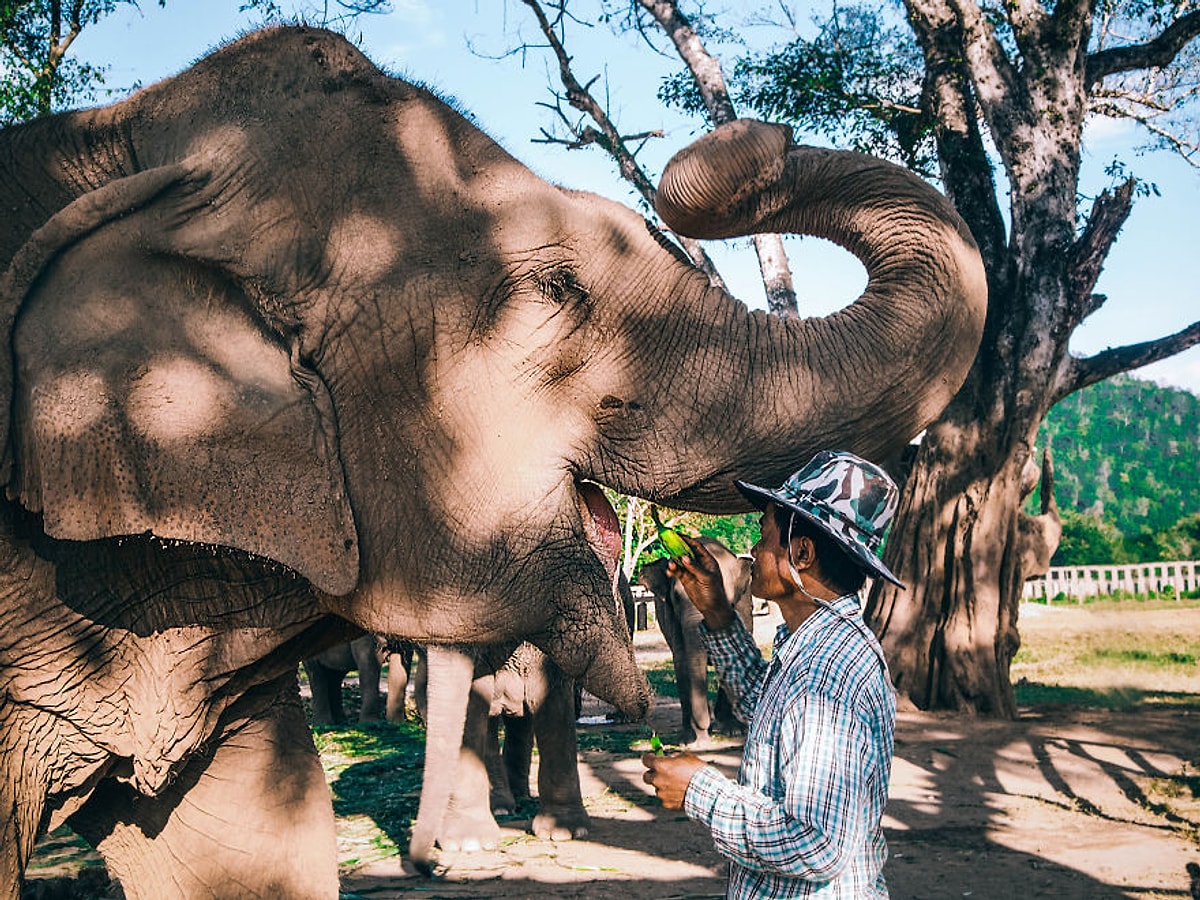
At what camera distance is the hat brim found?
227cm

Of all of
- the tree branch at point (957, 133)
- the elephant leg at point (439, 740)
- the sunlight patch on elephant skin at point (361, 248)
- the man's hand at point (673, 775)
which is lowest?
the elephant leg at point (439, 740)

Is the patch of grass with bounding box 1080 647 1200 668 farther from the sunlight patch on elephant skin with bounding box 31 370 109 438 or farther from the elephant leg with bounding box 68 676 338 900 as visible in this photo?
the sunlight patch on elephant skin with bounding box 31 370 109 438

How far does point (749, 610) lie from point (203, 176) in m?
12.6

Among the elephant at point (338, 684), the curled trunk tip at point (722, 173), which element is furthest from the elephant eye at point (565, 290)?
the elephant at point (338, 684)

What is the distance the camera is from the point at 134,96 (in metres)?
2.79

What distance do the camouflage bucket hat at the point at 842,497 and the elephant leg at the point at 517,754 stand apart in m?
6.23

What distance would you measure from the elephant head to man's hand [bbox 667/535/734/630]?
0.32 meters

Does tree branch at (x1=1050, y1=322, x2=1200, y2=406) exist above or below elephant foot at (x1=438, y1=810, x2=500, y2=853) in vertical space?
above

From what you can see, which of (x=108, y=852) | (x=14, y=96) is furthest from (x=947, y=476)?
(x=108, y=852)

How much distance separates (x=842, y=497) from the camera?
2.27 m

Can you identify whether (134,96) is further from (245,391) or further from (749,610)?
(749,610)

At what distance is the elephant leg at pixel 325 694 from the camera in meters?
13.2

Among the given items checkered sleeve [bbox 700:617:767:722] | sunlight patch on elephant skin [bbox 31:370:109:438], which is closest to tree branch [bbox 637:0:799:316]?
checkered sleeve [bbox 700:617:767:722]

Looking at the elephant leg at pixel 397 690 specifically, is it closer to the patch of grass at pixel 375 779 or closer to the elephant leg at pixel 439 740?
the patch of grass at pixel 375 779
